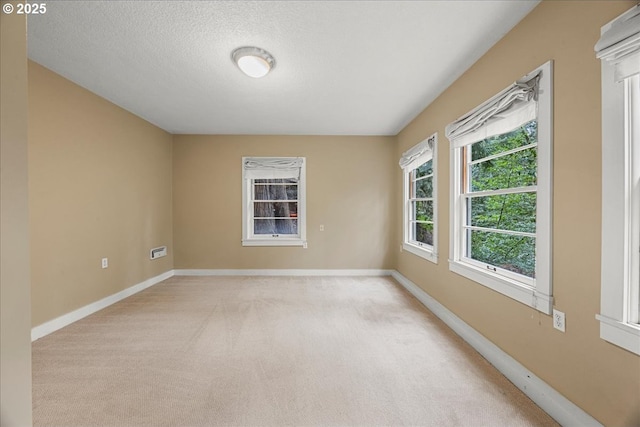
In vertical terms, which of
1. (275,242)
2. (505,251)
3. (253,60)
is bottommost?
(275,242)

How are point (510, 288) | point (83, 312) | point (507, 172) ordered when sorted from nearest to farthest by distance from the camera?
point (510, 288), point (507, 172), point (83, 312)

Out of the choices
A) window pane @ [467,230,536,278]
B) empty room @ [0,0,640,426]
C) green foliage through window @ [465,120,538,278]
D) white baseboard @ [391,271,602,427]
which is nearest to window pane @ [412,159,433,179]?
empty room @ [0,0,640,426]

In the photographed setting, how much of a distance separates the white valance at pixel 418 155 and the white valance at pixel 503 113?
28.8 inches

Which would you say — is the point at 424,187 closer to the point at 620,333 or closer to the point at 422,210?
the point at 422,210

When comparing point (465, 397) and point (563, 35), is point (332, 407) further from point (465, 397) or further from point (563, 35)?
point (563, 35)

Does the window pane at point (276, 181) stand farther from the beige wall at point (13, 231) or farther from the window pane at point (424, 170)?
the beige wall at point (13, 231)

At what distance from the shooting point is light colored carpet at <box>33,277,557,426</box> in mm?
1609

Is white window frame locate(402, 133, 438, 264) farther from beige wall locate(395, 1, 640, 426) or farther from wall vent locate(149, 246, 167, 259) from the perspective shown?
wall vent locate(149, 246, 167, 259)

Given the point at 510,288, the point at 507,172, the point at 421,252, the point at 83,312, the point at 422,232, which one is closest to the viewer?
the point at 510,288

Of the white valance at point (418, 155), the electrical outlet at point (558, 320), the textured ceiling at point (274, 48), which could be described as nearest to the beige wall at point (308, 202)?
the white valance at point (418, 155)

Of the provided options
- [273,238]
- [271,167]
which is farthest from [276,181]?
[273,238]

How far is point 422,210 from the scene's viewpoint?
4.00 m

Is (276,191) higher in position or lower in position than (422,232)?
higher

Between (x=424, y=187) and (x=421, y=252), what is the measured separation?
953mm
